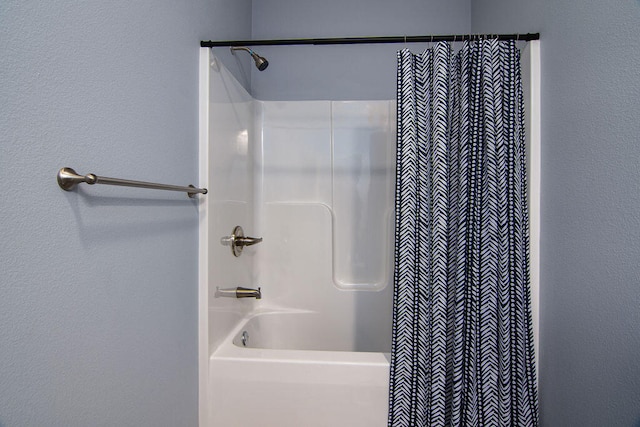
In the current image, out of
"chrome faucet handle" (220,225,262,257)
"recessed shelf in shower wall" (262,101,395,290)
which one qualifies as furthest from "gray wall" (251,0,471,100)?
"chrome faucet handle" (220,225,262,257)

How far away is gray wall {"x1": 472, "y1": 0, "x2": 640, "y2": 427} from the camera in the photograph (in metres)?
0.77

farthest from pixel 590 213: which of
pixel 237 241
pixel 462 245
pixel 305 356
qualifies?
pixel 237 241

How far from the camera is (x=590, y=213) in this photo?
0.91 metres

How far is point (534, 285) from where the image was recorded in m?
1.18

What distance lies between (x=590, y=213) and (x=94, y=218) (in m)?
1.24

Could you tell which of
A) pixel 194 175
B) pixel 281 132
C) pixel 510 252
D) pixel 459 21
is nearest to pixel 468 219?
pixel 510 252

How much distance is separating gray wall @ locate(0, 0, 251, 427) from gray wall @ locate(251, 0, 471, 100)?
101 centimetres

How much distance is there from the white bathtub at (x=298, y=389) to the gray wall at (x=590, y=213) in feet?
1.84

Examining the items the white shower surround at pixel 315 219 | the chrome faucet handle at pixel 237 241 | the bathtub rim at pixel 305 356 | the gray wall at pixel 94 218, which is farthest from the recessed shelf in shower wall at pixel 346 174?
Answer: the gray wall at pixel 94 218

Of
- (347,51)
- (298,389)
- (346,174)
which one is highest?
(347,51)

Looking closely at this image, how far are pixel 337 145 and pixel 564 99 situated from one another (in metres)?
1.22

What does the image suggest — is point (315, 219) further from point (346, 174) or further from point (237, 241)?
point (237, 241)

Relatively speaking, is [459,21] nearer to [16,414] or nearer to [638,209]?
[638,209]

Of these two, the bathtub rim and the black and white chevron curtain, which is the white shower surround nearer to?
the bathtub rim
